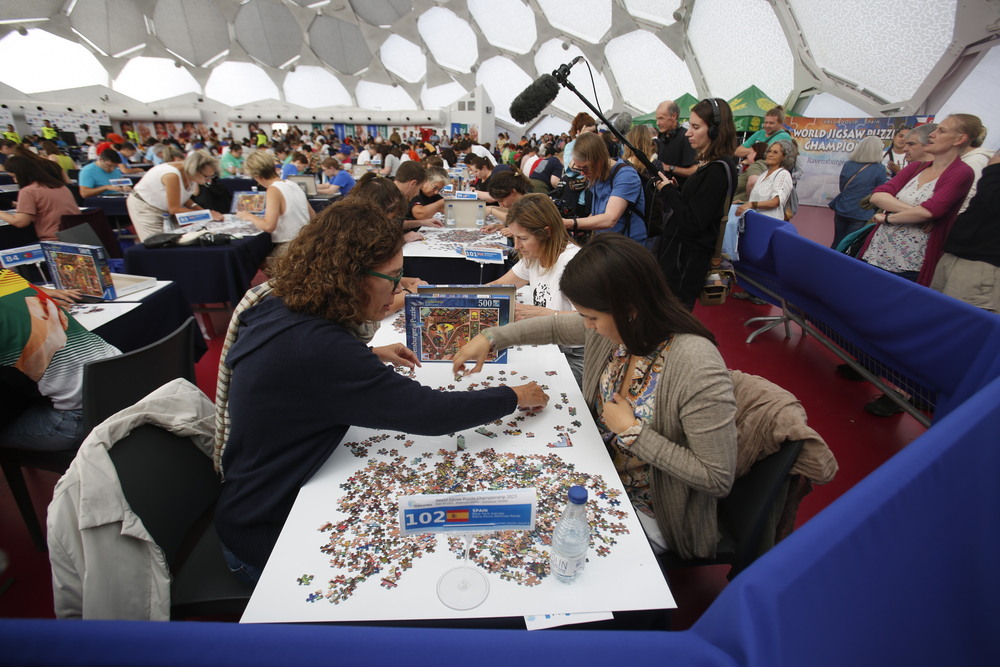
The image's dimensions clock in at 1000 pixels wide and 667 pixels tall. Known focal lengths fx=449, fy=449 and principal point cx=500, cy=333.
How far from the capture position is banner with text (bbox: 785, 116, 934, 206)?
427 inches

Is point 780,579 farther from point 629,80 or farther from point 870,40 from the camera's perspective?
point 629,80

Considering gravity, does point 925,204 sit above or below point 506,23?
below

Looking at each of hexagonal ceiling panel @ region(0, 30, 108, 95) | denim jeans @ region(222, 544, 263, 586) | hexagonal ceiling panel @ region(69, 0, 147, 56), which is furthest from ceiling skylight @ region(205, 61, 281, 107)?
denim jeans @ region(222, 544, 263, 586)

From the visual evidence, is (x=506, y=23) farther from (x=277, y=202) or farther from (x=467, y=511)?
(x=467, y=511)

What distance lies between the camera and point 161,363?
81.9 inches

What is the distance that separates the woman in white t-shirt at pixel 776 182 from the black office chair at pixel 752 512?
4230 mm

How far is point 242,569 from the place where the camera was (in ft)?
4.81

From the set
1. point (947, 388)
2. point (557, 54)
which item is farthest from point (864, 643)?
point (557, 54)

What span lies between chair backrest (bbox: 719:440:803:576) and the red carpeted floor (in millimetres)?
663

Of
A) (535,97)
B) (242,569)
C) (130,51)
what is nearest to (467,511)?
(242,569)

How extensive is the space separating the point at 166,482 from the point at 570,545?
129 centimetres

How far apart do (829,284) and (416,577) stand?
378 cm

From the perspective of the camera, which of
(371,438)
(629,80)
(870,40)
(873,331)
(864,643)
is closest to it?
(864,643)

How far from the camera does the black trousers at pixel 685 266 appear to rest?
3.52m
